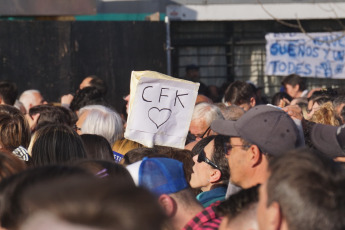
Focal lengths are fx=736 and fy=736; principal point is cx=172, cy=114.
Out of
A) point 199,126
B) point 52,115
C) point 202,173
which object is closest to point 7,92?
point 52,115

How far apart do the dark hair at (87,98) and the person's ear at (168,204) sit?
561 centimetres

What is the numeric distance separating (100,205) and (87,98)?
745cm

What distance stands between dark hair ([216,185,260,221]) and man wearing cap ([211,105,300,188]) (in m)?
0.67

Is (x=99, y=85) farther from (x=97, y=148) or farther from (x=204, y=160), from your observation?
(x=204, y=160)

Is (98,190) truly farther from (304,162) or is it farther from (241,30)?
(241,30)

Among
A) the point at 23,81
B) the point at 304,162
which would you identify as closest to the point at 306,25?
the point at 23,81

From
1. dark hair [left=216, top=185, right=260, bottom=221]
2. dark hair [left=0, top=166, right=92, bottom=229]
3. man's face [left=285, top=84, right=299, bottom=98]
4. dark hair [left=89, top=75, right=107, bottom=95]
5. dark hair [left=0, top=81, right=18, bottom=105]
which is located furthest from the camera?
man's face [left=285, top=84, right=299, bottom=98]

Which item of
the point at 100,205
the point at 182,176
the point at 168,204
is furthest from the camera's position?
the point at 182,176

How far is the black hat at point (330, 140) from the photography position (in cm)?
357

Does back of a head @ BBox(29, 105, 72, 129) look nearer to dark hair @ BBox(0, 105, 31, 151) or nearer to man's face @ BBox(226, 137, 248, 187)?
dark hair @ BBox(0, 105, 31, 151)

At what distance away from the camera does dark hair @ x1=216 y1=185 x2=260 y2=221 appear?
2.88 meters

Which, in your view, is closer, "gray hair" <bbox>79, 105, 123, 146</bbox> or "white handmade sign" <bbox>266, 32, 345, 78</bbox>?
"gray hair" <bbox>79, 105, 123, 146</bbox>

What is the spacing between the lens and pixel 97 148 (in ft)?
16.3

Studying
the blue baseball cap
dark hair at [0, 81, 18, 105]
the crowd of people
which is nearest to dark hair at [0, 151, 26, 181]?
the crowd of people
